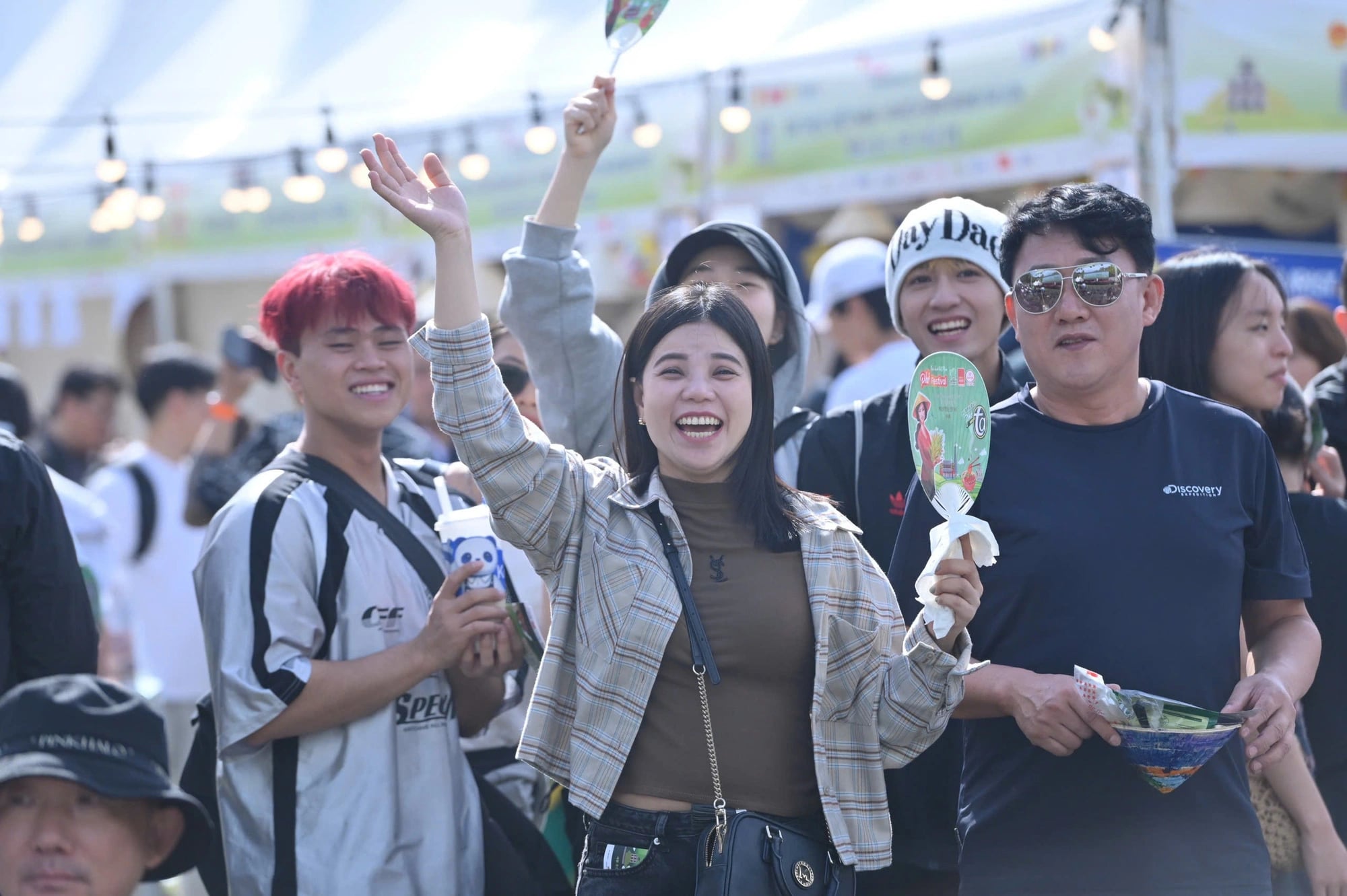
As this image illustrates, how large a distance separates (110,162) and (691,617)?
684 centimetres

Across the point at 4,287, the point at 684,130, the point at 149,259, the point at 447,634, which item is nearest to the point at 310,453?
the point at 447,634

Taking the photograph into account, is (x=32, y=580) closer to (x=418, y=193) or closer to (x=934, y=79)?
(x=418, y=193)

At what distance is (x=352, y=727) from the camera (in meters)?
2.90

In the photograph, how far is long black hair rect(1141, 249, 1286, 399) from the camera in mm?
3145

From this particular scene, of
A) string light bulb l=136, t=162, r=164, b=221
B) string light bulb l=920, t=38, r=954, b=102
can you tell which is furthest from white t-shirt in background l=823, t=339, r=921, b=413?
string light bulb l=136, t=162, r=164, b=221

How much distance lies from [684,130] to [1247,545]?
6008 mm

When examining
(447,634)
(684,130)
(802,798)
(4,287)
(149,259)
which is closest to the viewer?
(802,798)

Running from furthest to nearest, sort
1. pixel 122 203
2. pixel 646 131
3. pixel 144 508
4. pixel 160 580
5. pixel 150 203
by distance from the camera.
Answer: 1. pixel 150 203
2. pixel 122 203
3. pixel 646 131
4. pixel 144 508
5. pixel 160 580

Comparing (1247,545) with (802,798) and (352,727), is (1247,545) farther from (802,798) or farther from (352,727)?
(352,727)

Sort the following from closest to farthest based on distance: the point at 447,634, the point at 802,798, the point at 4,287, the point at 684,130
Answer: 1. the point at 802,798
2. the point at 447,634
3. the point at 684,130
4. the point at 4,287

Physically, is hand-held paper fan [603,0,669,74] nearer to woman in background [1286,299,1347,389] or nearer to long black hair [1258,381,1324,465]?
long black hair [1258,381,1324,465]

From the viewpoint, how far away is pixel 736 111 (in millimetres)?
7812

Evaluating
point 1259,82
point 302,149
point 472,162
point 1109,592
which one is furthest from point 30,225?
point 1109,592

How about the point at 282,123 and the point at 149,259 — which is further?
the point at 149,259
